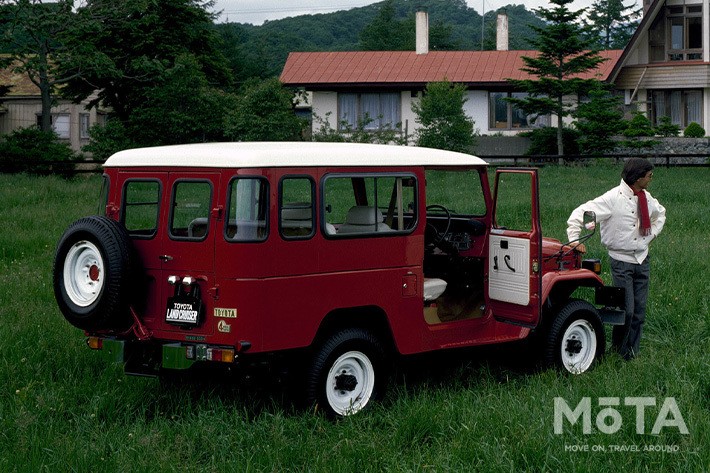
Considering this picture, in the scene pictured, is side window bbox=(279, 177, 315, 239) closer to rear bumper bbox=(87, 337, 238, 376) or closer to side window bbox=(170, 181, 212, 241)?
side window bbox=(170, 181, 212, 241)

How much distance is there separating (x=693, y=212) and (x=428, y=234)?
12.8 m

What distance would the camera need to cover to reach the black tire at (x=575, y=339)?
9680 mm

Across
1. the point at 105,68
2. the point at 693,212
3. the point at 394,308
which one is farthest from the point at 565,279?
the point at 105,68

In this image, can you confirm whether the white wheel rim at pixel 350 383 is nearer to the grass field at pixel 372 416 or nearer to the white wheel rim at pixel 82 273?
the grass field at pixel 372 416

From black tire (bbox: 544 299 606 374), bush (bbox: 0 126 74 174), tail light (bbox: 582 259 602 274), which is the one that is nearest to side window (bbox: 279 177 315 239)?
black tire (bbox: 544 299 606 374)

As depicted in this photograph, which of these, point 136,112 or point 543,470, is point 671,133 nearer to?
point 136,112

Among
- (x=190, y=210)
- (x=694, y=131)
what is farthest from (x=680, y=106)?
(x=190, y=210)

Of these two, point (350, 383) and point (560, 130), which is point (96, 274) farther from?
point (560, 130)

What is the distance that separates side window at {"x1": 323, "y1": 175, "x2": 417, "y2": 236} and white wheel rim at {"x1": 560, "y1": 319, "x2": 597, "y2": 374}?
6.37 ft

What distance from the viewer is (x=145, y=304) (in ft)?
27.5

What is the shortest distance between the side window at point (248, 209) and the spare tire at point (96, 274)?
0.91 meters

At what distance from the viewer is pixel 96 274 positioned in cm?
835

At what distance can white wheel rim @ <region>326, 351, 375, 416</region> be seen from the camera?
328 inches

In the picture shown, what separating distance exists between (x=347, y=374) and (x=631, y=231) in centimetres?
336
